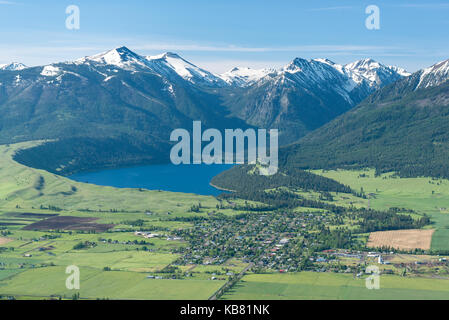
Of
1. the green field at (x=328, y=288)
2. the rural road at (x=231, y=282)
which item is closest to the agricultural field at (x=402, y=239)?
the green field at (x=328, y=288)

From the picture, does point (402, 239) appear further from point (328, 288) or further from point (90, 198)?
point (90, 198)

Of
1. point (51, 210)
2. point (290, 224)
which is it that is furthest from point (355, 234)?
point (51, 210)

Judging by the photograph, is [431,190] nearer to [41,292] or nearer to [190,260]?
[190,260]

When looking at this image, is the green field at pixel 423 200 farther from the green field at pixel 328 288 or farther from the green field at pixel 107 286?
the green field at pixel 107 286

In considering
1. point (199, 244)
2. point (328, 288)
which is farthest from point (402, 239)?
point (199, 244)
